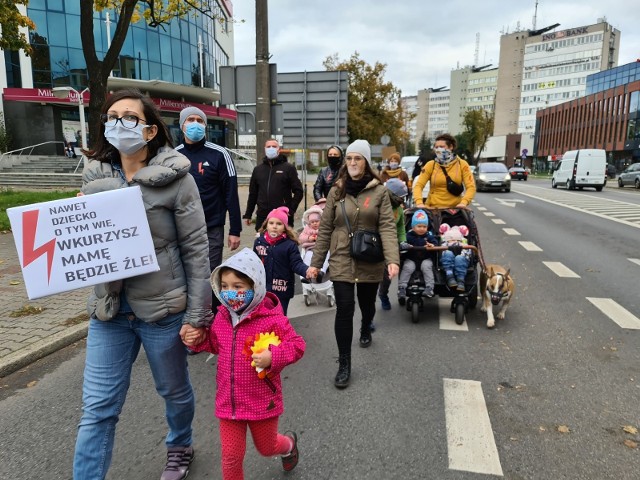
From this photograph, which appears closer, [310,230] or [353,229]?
[353,229]

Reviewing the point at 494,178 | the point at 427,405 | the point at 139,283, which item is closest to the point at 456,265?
the point at 427,405

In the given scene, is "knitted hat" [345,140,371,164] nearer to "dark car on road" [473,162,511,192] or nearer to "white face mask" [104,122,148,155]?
"white face mask" [104,122,148,155]

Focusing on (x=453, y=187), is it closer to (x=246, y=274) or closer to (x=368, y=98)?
(x=246, y=274)

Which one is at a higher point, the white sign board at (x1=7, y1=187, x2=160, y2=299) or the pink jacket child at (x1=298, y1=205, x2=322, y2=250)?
the white sign board at (x1=7, y1=187, x2=160, y2=299)

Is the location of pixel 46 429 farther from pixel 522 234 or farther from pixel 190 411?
pixel 522 234

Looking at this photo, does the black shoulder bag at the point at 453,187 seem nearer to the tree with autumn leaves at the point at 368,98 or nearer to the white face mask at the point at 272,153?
the white face mask at the point at 272,153

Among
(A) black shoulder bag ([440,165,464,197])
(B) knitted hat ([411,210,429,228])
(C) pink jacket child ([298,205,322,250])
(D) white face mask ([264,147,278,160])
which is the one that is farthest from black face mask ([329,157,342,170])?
(B) knitted hat ([411,210,429,228])

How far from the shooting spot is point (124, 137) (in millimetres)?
2287

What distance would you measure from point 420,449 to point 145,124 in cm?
241

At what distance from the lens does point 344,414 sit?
3.36 meters

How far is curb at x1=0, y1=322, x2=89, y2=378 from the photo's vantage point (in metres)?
4.05

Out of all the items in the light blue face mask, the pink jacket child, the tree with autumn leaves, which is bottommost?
the pink jacket child

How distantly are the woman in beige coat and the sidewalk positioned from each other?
253cm

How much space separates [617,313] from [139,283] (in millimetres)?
5442
